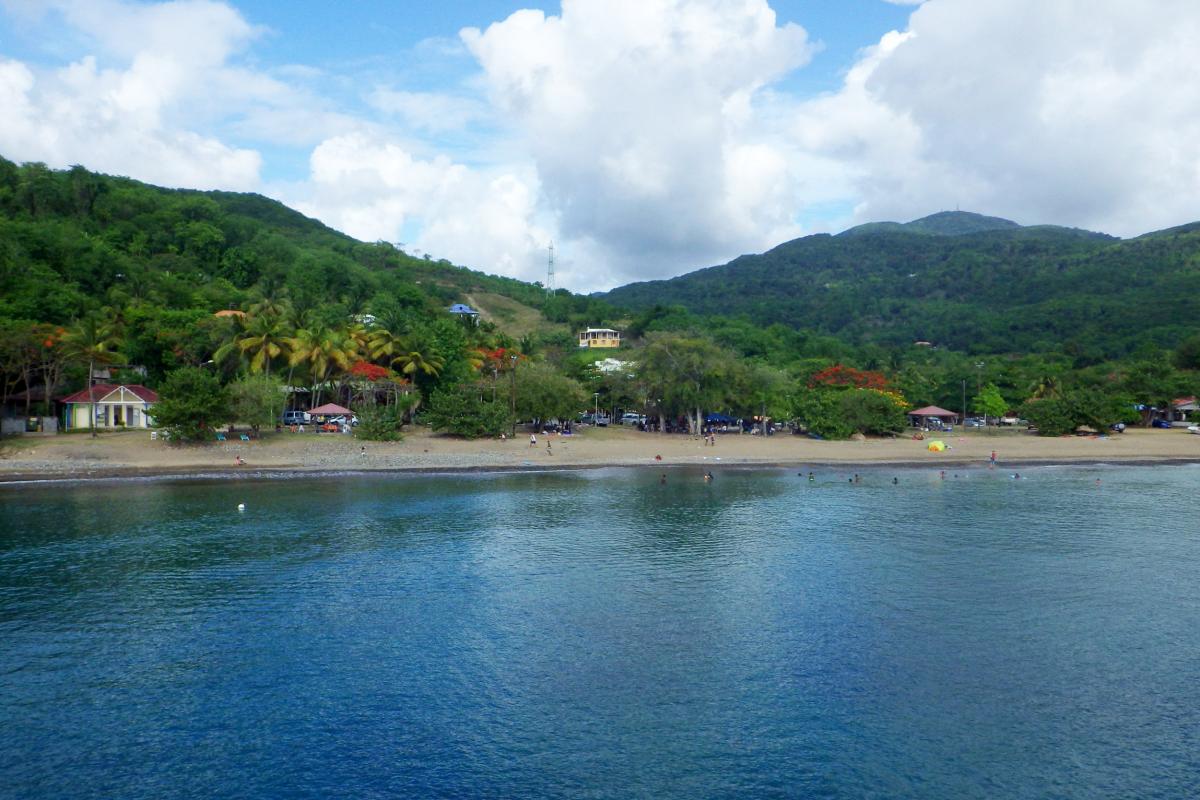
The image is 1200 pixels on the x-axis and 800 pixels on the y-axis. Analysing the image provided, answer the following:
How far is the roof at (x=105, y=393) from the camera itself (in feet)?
181

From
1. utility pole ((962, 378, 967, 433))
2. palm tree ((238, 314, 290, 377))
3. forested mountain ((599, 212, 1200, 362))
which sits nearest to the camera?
palm tree ((238, 314, 290, 377))

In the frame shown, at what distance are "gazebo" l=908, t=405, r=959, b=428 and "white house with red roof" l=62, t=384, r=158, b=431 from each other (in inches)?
2473

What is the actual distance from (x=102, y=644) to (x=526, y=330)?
372 feet

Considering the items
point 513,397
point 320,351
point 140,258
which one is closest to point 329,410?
point 320,351

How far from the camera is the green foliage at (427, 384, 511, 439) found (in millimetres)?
58312

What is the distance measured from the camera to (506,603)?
22.8 metres

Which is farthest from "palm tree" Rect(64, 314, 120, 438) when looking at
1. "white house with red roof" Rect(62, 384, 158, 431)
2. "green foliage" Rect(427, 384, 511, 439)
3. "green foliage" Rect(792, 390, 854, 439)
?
"green foliage" Rect(792, 390, 854, 439)

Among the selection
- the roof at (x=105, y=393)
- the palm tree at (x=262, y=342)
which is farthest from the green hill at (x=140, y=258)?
the palm tree at (x=262, y=342)

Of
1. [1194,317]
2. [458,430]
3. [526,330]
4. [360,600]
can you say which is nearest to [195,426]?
[458,430]

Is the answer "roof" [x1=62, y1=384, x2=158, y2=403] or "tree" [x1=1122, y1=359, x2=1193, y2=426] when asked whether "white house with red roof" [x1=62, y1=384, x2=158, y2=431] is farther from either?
"tree" [x1=1122, y1=359, x2=1193, y2=426]

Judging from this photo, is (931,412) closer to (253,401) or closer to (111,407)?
(253,401)

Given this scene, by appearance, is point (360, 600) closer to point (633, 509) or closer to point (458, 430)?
point (633, 509)

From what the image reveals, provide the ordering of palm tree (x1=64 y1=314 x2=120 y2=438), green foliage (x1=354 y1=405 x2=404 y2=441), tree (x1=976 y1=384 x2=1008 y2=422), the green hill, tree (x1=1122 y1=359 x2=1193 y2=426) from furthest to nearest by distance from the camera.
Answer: tree (x1=976 y1=384 x2=1008 y2=422), tree (x1=1122 y1=359 x2=1193 y2=426), the green hill, green foliage (x1=354 y1=405 x2=404 y2=441), palm tree (x1=64 y1=314 x2=120 y2=438)

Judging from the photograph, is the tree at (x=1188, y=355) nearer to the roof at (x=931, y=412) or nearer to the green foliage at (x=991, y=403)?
the green foliage at (x=991, y=403)
